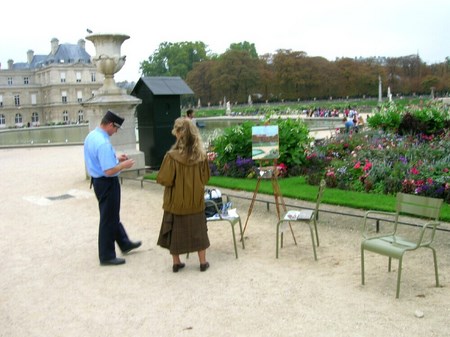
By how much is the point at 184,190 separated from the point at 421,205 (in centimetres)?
235

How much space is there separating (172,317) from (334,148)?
8.40 metres

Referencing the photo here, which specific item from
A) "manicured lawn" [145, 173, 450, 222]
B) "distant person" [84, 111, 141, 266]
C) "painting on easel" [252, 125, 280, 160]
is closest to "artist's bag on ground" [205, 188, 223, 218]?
"painting on easel" [252, 125, 280, 160]

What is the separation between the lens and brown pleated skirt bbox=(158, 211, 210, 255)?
18.7 ft

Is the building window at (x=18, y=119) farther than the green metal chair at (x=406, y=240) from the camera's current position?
Yes

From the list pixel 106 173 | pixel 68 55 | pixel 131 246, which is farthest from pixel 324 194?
pixel 68 55

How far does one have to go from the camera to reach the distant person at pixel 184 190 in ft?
18.2

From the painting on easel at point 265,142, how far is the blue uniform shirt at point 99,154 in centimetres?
206

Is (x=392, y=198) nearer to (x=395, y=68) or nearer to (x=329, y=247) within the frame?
(x=329, y=247)

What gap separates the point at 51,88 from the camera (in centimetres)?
8269

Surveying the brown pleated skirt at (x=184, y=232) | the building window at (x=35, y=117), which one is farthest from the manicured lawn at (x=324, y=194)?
the building window at (x=35, y=117)

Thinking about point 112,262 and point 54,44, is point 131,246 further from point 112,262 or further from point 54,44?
point 54,44

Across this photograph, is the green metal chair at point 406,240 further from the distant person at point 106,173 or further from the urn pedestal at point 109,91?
the urn pedestal at point 109,91

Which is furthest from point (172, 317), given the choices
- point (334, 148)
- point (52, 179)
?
point (52, 179)

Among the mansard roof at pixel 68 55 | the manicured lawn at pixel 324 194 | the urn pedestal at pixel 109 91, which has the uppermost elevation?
the mansard roof at pixel 68 55
